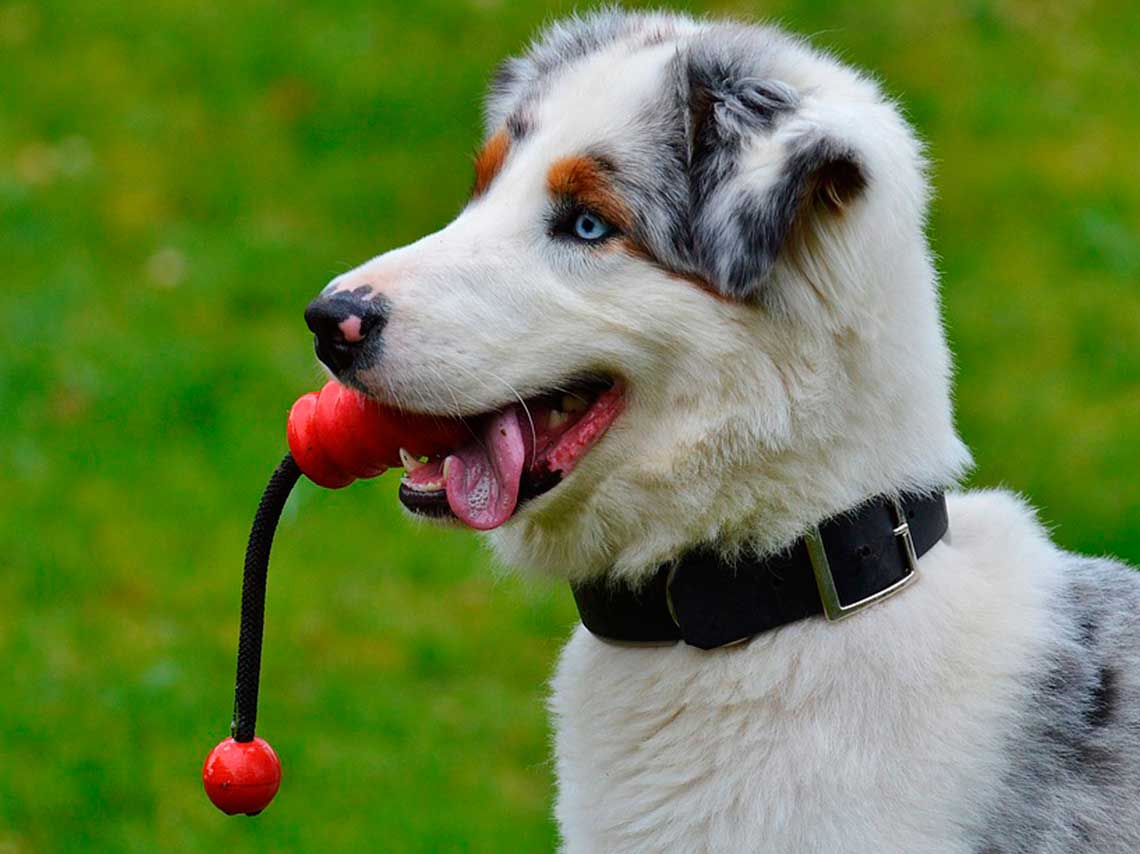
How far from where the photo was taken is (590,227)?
10.6ft

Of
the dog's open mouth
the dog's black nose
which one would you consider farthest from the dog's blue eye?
the dog's black nose

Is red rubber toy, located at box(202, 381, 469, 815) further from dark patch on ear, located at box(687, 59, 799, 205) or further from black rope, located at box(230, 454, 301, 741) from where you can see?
dark patch on ear, located at box(687, 59, 799, 205)

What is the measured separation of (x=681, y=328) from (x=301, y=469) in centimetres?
87

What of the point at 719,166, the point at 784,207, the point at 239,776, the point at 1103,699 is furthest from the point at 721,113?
the point at 239,776

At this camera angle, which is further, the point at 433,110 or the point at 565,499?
the point at 433,110

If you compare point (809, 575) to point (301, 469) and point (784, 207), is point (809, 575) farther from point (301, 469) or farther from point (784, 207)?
point (301, 469)

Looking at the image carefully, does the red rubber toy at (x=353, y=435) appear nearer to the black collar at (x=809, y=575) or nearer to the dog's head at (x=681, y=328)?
the dog's head at (x=681, y=328)

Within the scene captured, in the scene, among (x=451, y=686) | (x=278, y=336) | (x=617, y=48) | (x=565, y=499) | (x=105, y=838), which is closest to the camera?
(x=565, y=499)

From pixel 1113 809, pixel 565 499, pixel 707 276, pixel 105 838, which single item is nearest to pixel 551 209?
pixel 707 276

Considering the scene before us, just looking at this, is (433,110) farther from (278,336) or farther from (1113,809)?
(1113,809)

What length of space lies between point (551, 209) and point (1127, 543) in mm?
3987

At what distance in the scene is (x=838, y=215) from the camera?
3027 millimetres

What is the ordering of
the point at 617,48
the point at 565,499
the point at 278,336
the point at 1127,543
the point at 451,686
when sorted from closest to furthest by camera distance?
the point at 565,499
the point at 617,48
the point at 451,686
the point at 1127,543
the point at 278,336

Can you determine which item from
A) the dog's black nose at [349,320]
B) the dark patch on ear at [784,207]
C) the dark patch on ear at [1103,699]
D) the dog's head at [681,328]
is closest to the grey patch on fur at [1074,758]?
the dark patch on ear at [1103,699]
